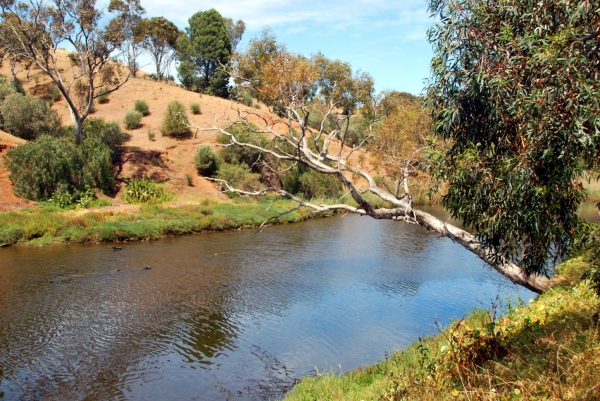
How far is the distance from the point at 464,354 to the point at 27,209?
955 inches

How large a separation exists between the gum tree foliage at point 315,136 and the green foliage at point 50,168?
881 centimetres

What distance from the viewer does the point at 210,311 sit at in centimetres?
1433

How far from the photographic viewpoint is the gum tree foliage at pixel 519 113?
567 cm

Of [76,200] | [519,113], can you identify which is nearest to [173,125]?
[76,200]

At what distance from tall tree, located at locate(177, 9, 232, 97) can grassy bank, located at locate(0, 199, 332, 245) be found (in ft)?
101

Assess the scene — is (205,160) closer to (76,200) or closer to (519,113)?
(76,200)

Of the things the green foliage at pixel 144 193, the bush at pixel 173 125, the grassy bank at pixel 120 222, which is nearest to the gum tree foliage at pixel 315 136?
the grassy bank at pixel 120 222

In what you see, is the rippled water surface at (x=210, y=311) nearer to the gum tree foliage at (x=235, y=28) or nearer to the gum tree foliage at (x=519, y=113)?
the gum tree foliage at (x=519, y=113)

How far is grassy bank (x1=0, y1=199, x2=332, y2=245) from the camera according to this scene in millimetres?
22606

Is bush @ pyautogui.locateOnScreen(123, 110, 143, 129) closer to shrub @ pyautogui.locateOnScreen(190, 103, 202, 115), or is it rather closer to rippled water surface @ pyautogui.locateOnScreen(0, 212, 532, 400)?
shrub @ pyautogui.locateOnScreen(190, 103, 202, 115)

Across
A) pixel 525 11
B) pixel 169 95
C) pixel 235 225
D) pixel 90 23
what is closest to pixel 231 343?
pixel 525 11

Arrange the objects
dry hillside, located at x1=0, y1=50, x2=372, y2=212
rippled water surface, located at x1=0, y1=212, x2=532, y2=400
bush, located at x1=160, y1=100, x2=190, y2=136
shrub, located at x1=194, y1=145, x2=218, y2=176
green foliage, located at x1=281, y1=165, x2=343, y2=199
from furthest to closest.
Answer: bush, located at x1=160, y1=100, x2=190, y2=136 → green foliage, located at x1=281, y1=165, x2=343, y2=199 → shrub, located at x1=194, y1=145, x2=218, y2=176 → dry hillside, located at x1=0, y1=50, x2=372, y2=212 → rippled water surface, located at x1=0, y1=212, x2=532, y2=400

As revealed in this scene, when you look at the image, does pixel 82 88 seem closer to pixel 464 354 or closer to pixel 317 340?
pixel 317 340

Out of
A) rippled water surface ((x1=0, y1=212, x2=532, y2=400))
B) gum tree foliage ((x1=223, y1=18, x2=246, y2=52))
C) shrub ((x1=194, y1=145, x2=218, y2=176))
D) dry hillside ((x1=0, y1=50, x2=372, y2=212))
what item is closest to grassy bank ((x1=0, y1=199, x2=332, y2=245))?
rippled water surface ((x1=0, y1=212, x2=532, y2=400))
